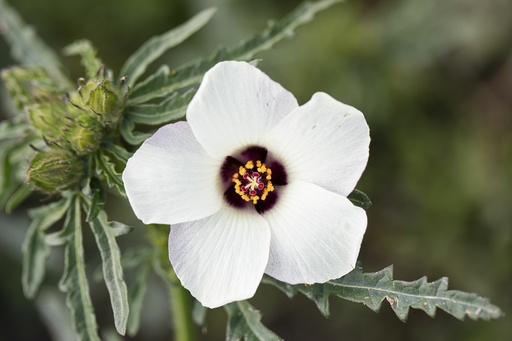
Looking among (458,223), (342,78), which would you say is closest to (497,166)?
(458,223)

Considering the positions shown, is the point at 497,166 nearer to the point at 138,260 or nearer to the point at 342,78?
the point at 342,78

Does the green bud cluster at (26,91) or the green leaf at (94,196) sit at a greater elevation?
the green bud cluster at (26,91)

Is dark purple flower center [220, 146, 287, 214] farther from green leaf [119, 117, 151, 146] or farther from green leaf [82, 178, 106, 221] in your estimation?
→ green leaf [82, 178, 106, 221]

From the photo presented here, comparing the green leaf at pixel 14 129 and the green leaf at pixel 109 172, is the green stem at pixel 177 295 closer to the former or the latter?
the green leaf at pixel 109 172

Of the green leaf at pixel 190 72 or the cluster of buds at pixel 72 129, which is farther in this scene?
the green leaf at pixel 190 72

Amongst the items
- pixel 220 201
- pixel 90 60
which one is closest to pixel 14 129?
pixel 90 60

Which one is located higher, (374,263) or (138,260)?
(138,260)

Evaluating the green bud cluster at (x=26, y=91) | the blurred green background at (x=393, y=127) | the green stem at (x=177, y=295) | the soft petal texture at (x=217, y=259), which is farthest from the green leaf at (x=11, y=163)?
the blurred green background at (x=393, y=127)
